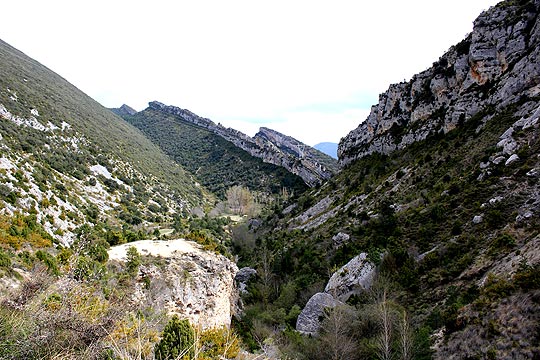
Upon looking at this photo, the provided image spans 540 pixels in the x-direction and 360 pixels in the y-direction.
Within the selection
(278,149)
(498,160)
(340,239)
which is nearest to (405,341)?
(498,160)

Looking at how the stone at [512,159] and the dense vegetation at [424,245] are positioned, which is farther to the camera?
the stone at [512,159]

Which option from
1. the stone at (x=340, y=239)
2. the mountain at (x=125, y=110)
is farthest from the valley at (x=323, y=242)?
the mountain at (x=125, y=110)

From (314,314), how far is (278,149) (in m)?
89.8

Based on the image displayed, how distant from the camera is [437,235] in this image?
20.1 meters

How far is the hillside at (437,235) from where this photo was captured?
10914 millimetres

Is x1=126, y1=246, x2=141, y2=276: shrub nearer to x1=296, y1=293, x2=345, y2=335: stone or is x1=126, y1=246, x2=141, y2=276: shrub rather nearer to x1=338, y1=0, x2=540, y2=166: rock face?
x1=296, y1=293, x2=345, y2=335: stone

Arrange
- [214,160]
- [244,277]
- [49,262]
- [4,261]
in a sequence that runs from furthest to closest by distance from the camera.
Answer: [214,160] < [244,277] < [49,262] < [4,261]

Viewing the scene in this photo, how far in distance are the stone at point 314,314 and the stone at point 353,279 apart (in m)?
1.88

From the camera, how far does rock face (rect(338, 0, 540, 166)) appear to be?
88.2ft

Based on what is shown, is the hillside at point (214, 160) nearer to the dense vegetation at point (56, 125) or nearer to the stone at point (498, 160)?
the dense vegetation at point (56, 125)

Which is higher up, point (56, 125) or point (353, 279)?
point (353, 279)

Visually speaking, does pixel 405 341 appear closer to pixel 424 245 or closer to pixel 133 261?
pixel 424 245

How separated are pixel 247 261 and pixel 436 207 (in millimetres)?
24626

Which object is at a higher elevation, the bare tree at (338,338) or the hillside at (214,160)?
the hillside at (214,160)
